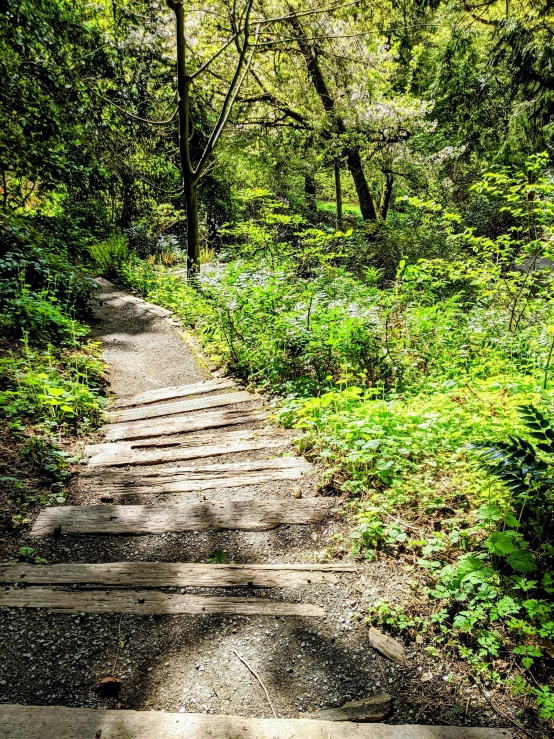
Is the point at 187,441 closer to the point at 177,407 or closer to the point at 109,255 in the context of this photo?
the point at 177,407

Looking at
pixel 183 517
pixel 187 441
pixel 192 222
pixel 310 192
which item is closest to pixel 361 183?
pixel 310 192

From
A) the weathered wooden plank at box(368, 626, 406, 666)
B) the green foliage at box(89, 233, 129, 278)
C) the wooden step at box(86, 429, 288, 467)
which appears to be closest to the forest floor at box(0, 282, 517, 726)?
the weathered wooden plank at box(368, 626, 406, 666)

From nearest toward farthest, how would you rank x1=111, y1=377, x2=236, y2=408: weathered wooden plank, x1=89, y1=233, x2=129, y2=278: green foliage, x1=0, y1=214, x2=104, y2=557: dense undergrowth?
x1=0, y1=214, x2=104, y2=557: dense undergrowth → x1=111, y1=377, x2=236, y2=408: weathered wooden plank → x1=89, y1=233, x2=129, y2=278: green foliage

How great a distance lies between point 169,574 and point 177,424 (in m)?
2.41

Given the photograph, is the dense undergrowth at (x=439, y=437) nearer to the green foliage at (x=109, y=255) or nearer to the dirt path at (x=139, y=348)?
the dirt path at (x=139, y=348)

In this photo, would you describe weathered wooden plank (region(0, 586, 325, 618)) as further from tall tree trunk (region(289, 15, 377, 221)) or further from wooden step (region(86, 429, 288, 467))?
tall tree trunk (region(289, 15, 377, 221))

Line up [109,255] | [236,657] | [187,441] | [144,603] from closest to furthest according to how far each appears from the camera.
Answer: [236,657], [144,603], [187,441], [109,255]

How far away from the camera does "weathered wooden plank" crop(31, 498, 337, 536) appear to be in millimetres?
2771

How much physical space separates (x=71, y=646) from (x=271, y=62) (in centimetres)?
1463

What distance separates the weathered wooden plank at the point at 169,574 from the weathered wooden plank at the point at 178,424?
203cm

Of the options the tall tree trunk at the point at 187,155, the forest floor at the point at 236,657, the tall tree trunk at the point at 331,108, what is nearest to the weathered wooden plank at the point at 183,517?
the forest floor at the point at 236,657

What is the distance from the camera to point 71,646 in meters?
1.96

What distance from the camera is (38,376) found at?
4.38 metres

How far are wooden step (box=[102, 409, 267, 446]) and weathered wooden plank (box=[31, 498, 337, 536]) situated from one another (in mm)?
1485
